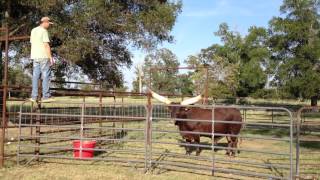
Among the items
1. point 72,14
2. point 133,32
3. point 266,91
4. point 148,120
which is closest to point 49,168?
point 148,120

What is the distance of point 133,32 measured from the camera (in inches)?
810

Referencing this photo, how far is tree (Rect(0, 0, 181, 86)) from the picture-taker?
18.3m

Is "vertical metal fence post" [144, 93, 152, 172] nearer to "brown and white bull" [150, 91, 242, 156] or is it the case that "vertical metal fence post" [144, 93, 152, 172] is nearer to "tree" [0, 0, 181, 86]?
"brown and white bull" [150, 91, 242, 156]

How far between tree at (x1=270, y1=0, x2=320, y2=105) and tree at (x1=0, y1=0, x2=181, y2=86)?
19.8 m

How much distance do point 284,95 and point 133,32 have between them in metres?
25.5

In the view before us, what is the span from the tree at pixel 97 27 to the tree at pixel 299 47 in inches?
781

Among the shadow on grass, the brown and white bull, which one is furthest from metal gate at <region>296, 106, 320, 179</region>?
the brown and white bull

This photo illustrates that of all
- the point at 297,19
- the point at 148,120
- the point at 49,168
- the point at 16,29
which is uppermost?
the point at 297,19

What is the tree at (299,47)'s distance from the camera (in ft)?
129

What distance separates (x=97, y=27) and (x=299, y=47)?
82.6 feet

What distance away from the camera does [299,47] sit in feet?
133

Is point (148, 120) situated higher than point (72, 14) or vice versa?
point (72, 14)

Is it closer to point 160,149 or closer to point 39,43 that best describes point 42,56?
point 39,43

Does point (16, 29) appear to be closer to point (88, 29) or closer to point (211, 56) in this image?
point (88, 29)
